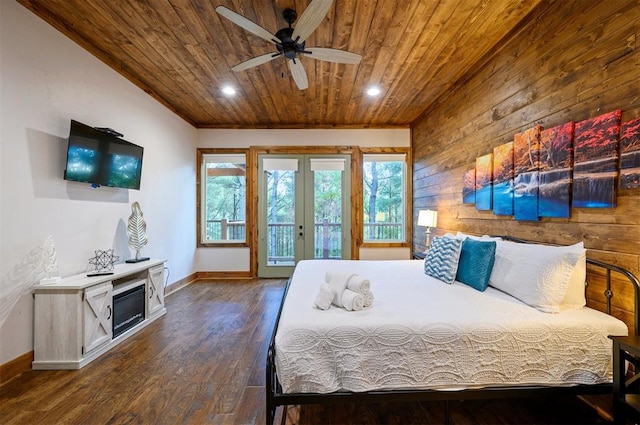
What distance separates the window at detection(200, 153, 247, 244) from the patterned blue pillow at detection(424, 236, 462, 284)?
3.79m

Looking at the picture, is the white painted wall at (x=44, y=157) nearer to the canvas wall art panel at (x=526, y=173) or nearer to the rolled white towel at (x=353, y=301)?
the rolled white towel at (x=353, y=301)

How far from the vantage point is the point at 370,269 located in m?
2.91

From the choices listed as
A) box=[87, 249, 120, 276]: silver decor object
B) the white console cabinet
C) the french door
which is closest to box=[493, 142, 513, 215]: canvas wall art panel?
the french door

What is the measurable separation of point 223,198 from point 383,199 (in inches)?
127

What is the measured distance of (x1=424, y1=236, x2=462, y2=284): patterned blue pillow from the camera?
238 centimetres

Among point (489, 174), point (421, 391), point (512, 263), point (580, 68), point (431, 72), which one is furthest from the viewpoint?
point (431, 72)

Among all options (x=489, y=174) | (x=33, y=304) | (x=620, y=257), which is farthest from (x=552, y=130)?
(x=33, y=304)

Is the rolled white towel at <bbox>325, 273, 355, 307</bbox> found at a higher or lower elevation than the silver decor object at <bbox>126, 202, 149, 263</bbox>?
lower

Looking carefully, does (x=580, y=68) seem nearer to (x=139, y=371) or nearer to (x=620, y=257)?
(x=620, y=257)

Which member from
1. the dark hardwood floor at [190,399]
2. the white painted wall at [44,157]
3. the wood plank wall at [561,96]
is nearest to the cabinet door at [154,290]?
the white painted wall at [44,157]

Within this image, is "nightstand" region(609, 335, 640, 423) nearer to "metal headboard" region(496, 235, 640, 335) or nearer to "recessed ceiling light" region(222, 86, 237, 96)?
"metal headboard" region(496, 235, 640, 335)

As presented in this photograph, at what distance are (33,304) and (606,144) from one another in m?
4.35

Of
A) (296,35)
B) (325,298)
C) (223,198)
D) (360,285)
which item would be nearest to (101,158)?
(296,35)

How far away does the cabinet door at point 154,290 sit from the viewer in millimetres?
3158
